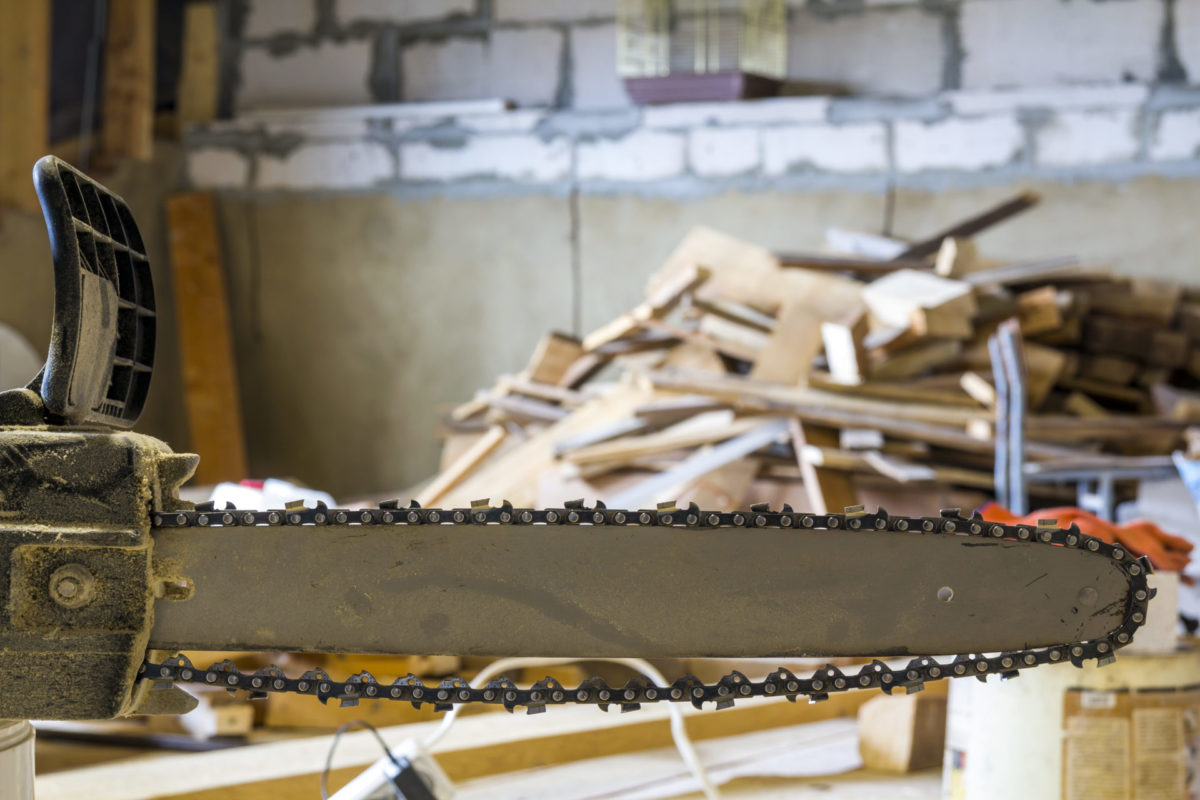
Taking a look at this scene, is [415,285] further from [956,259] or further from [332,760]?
[332,760]

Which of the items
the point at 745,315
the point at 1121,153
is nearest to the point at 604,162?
the point at 745,315

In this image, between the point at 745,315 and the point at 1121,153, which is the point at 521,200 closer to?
the point at 745,315

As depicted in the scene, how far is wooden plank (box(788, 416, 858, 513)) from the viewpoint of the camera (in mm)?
3436

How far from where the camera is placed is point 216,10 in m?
6.09

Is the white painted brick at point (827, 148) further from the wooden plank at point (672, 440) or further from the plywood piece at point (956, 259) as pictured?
the wooden plank at point (672, 440)

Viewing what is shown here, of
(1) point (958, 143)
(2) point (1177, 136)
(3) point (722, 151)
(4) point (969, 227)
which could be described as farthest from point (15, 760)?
(2) point (1177, 136)

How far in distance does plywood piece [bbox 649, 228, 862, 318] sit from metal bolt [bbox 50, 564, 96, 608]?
3115 mm

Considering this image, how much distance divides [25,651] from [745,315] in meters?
3.29

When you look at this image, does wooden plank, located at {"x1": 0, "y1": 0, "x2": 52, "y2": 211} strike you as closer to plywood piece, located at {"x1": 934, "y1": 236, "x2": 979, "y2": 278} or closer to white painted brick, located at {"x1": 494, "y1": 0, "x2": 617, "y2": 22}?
white painted brick, located at {"x1": 494, "y1": 0, "x2": 617, "y2": 22}

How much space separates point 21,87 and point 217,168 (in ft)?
3.48

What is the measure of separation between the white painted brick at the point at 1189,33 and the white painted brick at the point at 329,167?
3490mm

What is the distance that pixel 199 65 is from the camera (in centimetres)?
608

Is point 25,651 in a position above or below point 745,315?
above

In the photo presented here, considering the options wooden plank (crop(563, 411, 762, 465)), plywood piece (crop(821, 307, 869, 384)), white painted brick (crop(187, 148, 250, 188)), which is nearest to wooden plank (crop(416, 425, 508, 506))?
wooden plank (crop(563, 411, 762, 465))
